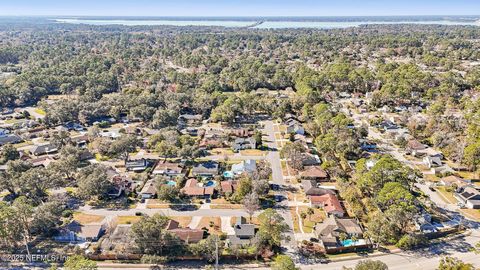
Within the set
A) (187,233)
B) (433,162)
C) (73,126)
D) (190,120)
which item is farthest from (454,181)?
(73,126)

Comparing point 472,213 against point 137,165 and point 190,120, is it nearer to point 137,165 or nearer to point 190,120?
point 137,165

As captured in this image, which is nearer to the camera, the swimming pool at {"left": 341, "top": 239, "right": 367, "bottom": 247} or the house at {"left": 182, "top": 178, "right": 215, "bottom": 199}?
the swimming pool at {"left": 341, "top": 239, "right": 367, "bottom": 247}

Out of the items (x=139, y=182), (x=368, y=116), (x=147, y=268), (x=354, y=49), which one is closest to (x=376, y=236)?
(x=147, y=268)

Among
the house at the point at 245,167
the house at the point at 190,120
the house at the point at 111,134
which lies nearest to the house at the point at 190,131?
the house at the point at 190,120

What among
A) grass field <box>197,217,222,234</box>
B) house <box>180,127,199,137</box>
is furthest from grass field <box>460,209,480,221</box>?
house <box>180,127,199,137</box>

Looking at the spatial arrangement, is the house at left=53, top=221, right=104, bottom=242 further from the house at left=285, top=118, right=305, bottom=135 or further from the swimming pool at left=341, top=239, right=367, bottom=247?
the house at left=285, top=118, right=305, bottom=135

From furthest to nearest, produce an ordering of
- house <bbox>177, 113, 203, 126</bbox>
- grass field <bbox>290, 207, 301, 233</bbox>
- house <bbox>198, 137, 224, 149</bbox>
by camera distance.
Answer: house <bbox>177, 113, 203, 126</bbox>
house <bbox>198, 137, 224, 149</bbox>
grass field <bbox>290, 207, 301, 233</bbox>
